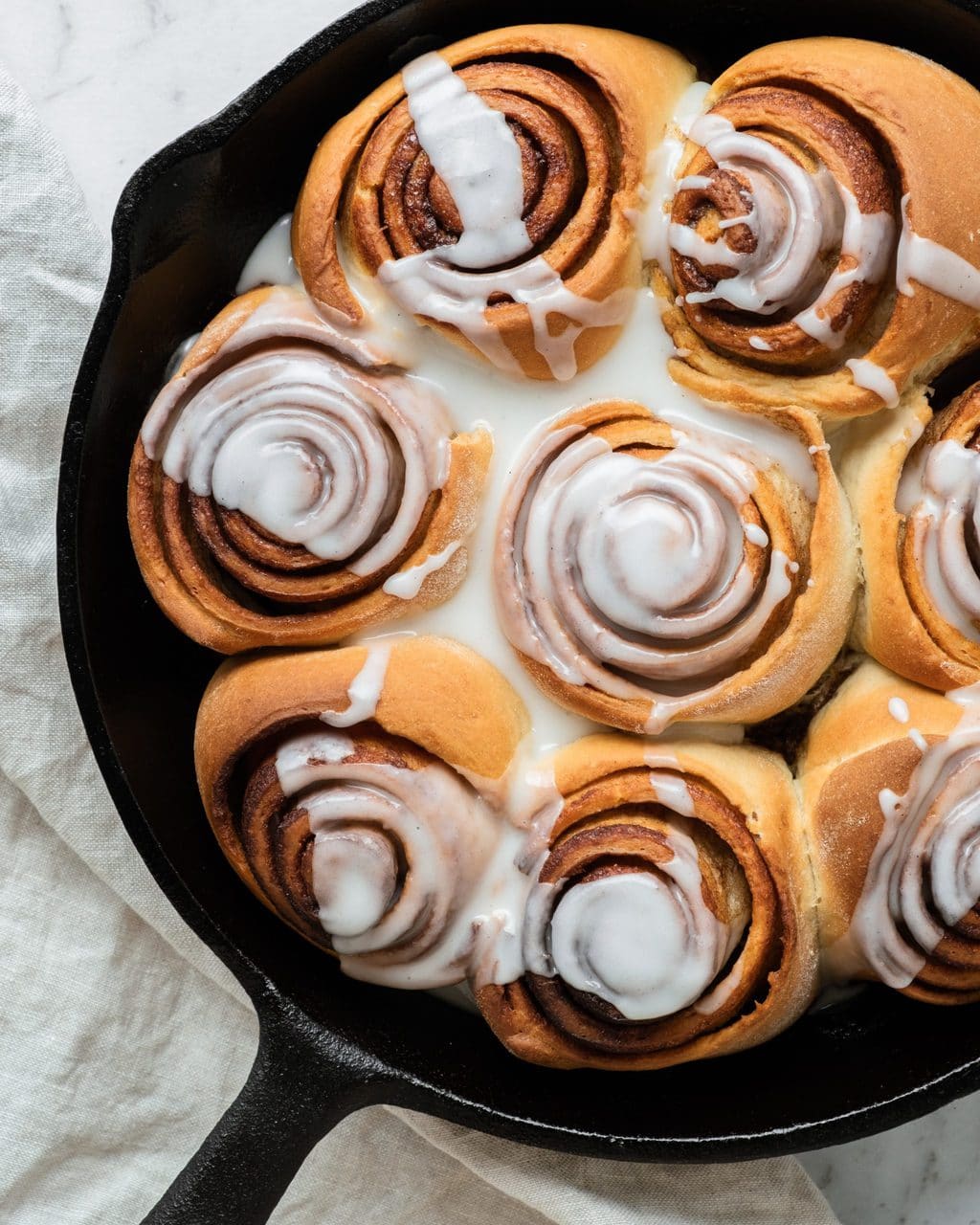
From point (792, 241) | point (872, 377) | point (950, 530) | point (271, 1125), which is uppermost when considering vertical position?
point (792, 241)

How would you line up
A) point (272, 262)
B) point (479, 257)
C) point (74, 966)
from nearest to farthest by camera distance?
point (479, 257) < point (272, 262) < point (74, 966)

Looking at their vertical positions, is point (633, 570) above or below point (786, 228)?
below

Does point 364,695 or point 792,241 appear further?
point 364,695

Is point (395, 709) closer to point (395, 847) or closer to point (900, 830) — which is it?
point (395, 847)

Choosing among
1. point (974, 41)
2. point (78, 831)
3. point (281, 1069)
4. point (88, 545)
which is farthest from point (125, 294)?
point (974, 41)

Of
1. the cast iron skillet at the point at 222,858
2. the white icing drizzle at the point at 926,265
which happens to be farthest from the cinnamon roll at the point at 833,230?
the cast iron skillet at the point at 222,858

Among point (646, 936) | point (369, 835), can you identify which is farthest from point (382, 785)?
point (646, 936)
